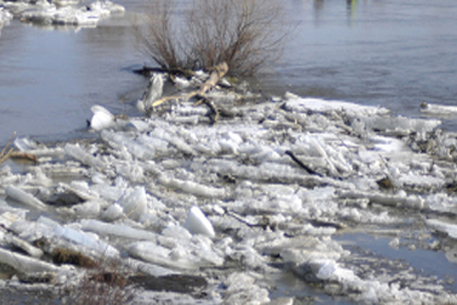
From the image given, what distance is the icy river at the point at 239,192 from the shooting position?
4.94 m

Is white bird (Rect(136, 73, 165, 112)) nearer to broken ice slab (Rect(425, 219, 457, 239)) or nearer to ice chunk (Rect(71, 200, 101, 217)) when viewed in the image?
ice chunk (Rect(71, 200, 101, 217))

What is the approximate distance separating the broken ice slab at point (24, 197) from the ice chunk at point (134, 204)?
37.6 inches

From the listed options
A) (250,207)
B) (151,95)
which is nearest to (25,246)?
(250,207)

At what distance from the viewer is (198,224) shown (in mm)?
5824

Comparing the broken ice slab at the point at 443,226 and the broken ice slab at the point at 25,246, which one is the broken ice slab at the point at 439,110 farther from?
the broken ice slab at the point at 25,246

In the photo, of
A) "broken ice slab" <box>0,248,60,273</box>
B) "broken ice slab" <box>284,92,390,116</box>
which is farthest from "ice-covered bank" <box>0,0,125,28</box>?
"broken ice slab" <box>0,248,60,273</box>

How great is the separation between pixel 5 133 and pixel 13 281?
239 inches

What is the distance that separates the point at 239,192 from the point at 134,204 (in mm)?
1439

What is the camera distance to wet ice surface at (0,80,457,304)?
4988 mm

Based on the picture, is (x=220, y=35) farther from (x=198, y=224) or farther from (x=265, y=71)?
(x=198, y=224)

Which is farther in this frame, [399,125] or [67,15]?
[67,15]

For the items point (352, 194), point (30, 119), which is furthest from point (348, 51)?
point (352, 194)

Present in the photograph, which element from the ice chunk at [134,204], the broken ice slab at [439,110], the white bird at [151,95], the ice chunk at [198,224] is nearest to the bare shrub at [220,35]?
the white bird at [151,95]

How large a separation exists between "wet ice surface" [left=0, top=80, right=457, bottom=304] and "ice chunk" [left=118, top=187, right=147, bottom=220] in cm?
1
